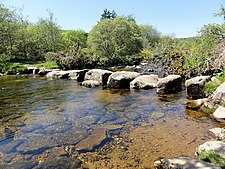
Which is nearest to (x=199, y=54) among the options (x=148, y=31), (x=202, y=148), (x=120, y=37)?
(x=202, y=148)

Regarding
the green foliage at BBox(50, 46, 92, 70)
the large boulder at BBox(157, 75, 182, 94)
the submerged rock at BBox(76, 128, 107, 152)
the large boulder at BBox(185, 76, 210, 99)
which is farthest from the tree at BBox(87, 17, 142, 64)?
A: the submerged rock at BBox(76, 128, 107, 152)

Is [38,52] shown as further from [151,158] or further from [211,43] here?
[151,158]

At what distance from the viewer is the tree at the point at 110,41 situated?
1281 inches

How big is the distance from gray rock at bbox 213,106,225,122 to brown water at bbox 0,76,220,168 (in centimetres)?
28

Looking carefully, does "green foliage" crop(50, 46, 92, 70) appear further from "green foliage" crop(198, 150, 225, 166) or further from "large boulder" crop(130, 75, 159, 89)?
"green foliage" crop(198, 150, 225, 166)

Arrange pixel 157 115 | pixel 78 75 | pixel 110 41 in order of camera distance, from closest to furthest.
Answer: pixel 157 115 → pixel 78 75 → pixel 110 41

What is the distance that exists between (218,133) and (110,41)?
2876cm

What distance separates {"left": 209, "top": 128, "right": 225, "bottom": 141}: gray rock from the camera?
5761mm

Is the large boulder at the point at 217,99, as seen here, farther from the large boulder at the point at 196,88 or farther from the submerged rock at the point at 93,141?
the submerged rock at the point at 93,141

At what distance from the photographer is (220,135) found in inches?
230

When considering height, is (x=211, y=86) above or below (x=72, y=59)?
below

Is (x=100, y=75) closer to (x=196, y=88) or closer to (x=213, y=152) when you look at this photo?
(x=196, y=88)

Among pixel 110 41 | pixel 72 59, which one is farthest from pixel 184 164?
pixel 110 41

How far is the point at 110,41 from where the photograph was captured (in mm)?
→ 33500
